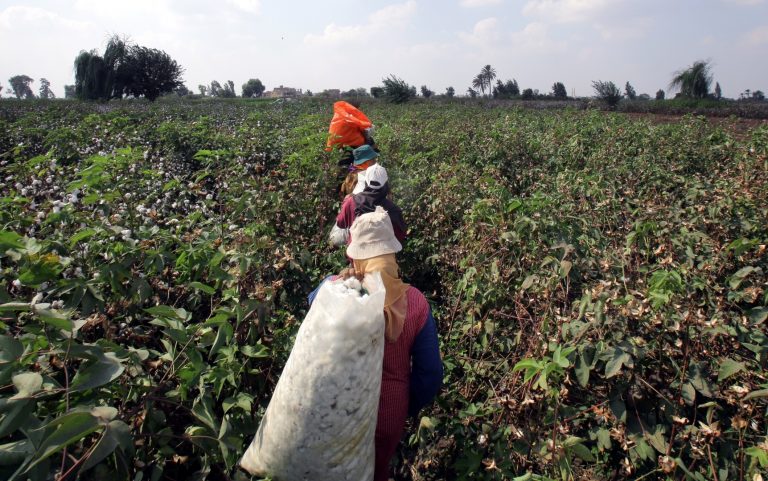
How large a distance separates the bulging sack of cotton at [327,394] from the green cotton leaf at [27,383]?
56cm

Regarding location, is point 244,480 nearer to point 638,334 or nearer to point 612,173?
point 638,334

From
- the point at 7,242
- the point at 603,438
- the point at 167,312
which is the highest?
the point at 7,242

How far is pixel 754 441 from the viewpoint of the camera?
4.16 feet

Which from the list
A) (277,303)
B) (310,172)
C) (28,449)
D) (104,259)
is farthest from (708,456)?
(310,172)

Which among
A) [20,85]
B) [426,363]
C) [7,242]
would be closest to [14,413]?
[7,242]

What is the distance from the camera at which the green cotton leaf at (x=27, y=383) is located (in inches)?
33.4

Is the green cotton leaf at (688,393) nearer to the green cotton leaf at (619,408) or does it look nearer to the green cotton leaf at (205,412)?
the green cotton leaf at (619,408)

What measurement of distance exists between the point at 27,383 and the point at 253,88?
89004 mm

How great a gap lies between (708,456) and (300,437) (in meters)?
1.14

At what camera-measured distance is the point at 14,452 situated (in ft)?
Result: 2.72

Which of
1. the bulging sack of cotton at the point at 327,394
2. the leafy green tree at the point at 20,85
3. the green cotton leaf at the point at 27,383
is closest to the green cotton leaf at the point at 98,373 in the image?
the green cotton leaf at the point at 27,383

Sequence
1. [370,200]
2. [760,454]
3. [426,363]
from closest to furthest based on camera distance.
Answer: [760,454], [426,363], [370,200]

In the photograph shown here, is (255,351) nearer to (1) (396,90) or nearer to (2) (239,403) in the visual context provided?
(2) (239,403)

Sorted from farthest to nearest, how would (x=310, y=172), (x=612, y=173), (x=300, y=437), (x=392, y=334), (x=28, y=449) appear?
(x=612, y=173) < (x=310, y=172) < (x=392, y=334) < (x=300, y=437) < (x=28, y=449)
